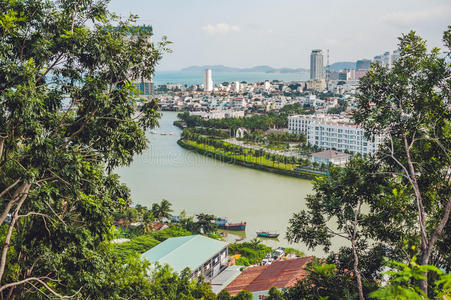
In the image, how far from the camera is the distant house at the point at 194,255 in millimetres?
3719

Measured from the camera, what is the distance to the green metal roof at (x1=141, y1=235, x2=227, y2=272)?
12.2 ft

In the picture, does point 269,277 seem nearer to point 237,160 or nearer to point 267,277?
point 267,277

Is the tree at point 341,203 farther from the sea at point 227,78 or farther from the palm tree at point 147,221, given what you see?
the sea at point 227,78

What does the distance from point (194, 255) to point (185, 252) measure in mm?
96

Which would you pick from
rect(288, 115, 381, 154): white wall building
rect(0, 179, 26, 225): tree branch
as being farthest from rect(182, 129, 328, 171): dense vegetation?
rect(0, 179, 26, 225): tree branch

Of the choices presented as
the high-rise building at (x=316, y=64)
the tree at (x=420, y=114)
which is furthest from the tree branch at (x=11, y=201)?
the high-rise building at (x=316, y=64)

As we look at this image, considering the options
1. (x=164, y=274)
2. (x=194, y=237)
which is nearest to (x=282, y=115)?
(x=194, y=237)

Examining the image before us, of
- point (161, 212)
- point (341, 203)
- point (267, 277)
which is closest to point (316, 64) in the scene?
point (161, 212)

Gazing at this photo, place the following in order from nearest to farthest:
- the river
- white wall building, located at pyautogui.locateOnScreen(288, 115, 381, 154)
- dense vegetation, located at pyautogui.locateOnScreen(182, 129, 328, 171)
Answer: the river < dense vegetation, located at pyautogui.locateOnScreen(182, 129, 328, 171) < white wall building, located at pyautogui.locateOnScreen(288, 115, 381, 154)

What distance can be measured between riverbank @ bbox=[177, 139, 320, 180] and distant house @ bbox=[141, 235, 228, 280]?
175 inches

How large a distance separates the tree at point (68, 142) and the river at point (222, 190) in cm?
363

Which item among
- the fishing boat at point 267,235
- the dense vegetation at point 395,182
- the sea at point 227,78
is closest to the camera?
the dense vegetation at point 395,182

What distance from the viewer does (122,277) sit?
5.15ft

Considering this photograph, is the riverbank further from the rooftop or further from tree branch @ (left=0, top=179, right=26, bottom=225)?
tree branch @ (left=0, top=179, right=26, bottom=225)
